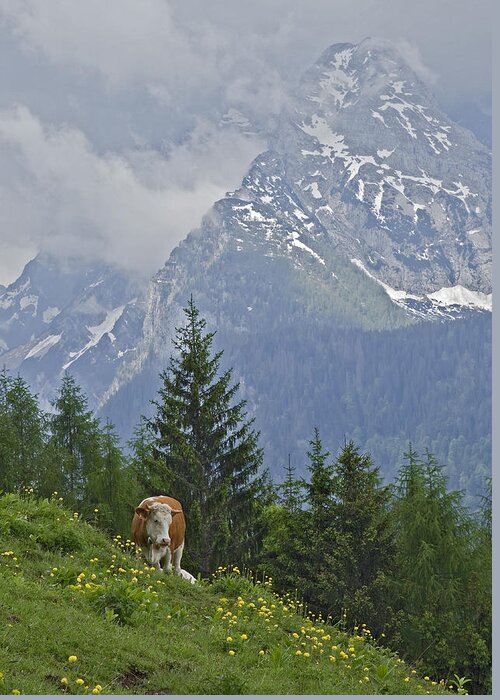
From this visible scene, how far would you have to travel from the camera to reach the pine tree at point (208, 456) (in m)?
21.2

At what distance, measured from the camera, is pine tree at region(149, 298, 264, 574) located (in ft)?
69.5

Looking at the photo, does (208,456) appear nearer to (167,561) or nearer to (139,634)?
(167,561)

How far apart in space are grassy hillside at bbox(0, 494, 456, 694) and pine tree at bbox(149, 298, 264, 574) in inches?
453

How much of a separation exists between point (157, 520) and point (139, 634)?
4490mm

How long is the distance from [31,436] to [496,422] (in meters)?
23.1

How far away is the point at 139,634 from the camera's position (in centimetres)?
630

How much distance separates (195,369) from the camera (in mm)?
22078

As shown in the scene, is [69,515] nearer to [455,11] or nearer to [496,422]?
[496,422]

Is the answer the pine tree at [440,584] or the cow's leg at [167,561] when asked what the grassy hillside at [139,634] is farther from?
the pine tree at [440,584]

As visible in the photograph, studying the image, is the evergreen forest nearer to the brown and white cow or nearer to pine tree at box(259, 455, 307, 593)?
pine tree at box(259, 455, 307, 593)

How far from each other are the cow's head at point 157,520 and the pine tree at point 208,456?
9.88 meters

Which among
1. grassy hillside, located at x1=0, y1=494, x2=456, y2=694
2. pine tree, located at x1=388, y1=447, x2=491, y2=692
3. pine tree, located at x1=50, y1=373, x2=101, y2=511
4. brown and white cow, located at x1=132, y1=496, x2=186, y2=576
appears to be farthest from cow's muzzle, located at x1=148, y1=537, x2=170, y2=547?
pine tree, located at x1=50, y1=373, x2=101, y2=511

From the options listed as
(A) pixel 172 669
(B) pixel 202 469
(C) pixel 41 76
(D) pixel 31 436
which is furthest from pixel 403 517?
(A) pixel 172 669

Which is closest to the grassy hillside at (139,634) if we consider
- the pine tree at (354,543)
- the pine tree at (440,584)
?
the pine tree at (354,543)
